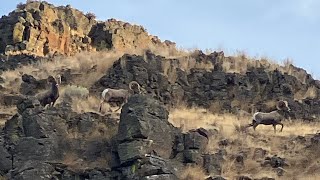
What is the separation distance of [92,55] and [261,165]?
16410 mm

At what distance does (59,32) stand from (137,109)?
70.4 feet

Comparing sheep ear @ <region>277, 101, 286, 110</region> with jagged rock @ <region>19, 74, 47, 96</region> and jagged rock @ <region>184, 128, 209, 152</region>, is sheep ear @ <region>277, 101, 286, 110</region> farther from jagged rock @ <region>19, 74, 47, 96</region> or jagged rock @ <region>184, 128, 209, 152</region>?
jagged rock @ <region>19, 74, 47, 96</region>

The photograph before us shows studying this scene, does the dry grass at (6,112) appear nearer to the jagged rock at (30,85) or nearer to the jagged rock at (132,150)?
the jagged rock at (30,85)

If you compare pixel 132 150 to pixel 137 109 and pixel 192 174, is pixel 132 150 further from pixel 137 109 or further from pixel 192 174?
pixel 192 174

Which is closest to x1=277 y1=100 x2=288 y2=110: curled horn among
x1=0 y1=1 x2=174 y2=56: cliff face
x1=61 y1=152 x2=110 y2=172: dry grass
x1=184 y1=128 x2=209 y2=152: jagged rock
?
x1=184 y1=128 x2=209 y2=152: jagged rock

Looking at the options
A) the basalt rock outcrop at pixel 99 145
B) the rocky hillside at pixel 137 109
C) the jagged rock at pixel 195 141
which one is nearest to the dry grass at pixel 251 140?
the rocky hillside at pixel 137 109

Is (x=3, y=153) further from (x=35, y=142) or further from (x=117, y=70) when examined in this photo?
(x=117, y=70)

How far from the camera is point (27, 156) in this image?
27484 mm

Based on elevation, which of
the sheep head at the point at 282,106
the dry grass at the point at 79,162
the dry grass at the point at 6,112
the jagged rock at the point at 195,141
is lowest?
→ the dry grass at the point at 79,162

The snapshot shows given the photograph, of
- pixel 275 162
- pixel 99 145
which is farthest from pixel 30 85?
pixel 275 162

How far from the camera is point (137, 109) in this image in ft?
93.4

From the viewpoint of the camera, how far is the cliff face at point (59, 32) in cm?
4816

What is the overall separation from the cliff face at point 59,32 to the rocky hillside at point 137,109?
68 mm

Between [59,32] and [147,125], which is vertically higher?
[59,32]
